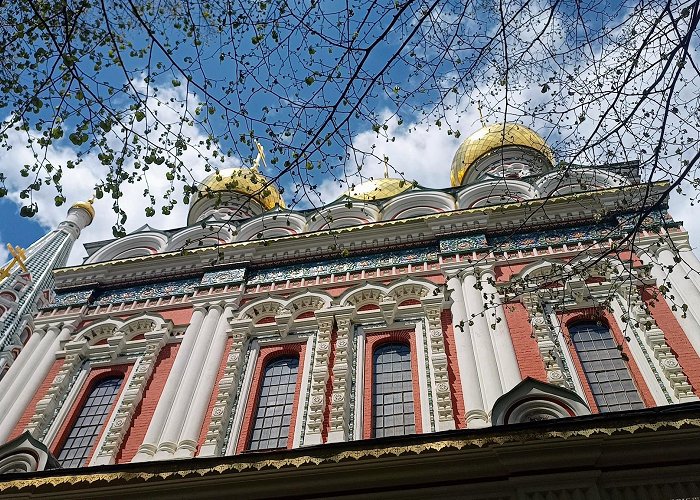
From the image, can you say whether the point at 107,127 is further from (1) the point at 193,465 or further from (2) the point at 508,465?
(2) the point at 508,465

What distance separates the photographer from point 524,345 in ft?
27.9

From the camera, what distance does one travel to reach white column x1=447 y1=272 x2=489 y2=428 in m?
7.41

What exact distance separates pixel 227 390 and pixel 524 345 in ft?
12.1

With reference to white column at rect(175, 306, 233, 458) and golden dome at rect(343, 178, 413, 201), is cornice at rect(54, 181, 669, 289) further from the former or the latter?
golden dome at rect(343, 178, 413, 201)

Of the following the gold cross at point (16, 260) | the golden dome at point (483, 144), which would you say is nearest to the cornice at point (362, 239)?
the golden dome at point (483, 144)

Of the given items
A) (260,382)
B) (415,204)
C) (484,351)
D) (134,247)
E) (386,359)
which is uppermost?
(415,204)

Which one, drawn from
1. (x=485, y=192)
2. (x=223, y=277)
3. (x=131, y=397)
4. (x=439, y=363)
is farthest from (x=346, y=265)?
(x=131, y=397)

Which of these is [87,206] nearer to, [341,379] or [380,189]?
[380,189]

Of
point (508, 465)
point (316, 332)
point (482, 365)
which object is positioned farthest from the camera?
point (316, 332)

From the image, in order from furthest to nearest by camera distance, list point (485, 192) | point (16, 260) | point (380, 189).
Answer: point (16, 260)
point (380, 189)
point (485, 192)

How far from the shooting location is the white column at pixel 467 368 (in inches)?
292

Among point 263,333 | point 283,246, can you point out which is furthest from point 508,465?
point 283,246

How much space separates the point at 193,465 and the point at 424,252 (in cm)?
557

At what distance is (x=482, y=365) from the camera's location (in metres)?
8.02
